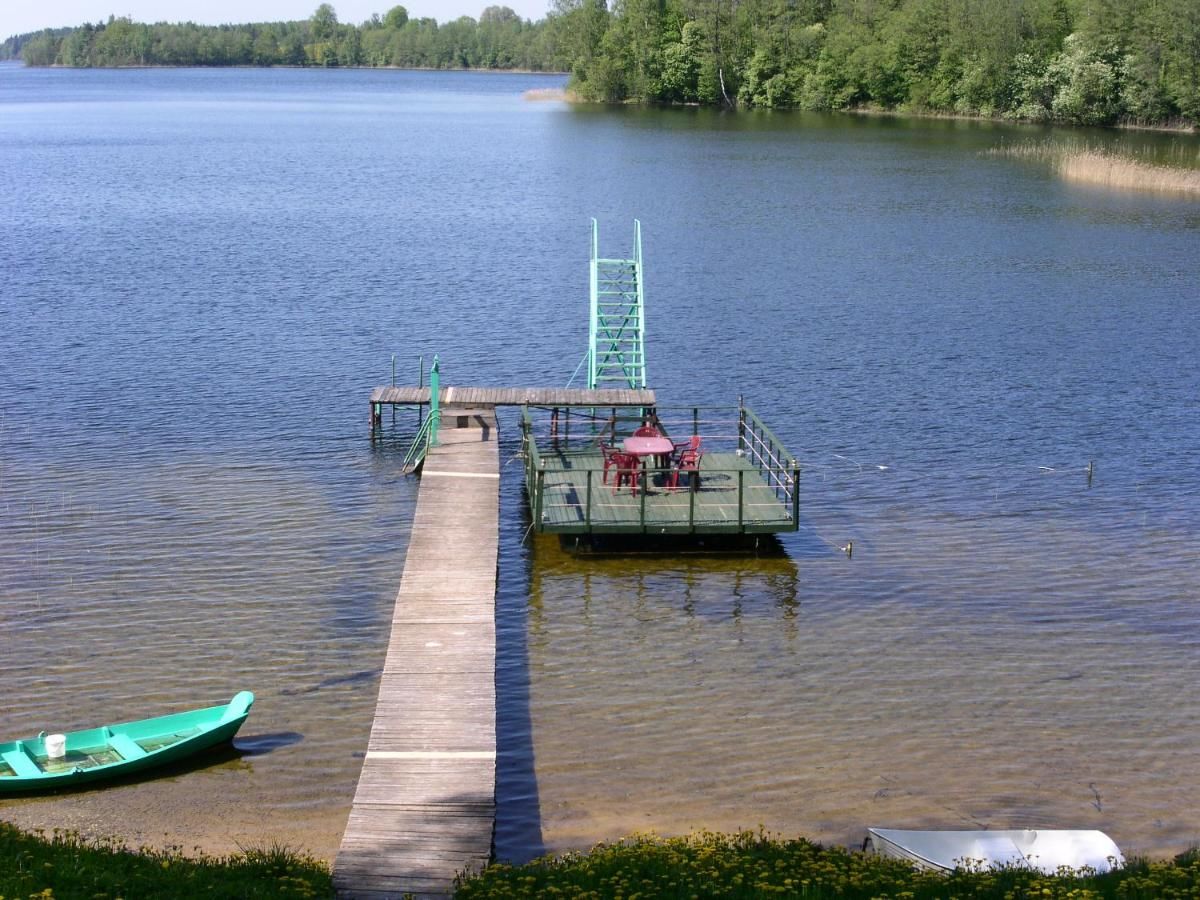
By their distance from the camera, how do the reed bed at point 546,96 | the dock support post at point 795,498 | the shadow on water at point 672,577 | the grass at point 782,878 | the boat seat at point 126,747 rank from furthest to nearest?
the reed bed at point 546,96 → the dock support post at point 795,498 → the shadow on water at point 672,577 → the boat seat at point 126,747 → the grass at point 782,878

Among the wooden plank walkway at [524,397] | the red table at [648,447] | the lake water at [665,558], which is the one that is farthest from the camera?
the wooden plank walkway at [524,397]

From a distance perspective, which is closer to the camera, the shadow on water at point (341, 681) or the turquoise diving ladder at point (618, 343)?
the shadow on water at point (341, 681)

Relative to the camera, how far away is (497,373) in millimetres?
44156

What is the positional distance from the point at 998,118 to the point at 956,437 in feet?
360

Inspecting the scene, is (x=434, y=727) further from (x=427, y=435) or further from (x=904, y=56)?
(x=904, y=56)

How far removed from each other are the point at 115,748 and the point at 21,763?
123 centimetres

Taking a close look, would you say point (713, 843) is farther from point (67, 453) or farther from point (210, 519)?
point (67, 453)

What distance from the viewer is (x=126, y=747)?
65.3ft

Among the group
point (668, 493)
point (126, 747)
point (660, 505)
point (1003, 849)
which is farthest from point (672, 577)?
point (1003, 849)

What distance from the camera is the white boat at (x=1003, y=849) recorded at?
1639 cm

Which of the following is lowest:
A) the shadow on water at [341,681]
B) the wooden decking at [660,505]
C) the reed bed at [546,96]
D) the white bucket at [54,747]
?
the shadow on water at [341,681]

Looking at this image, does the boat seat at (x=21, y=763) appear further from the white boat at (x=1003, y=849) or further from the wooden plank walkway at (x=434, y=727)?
the white boat at (x=1003, y=849)

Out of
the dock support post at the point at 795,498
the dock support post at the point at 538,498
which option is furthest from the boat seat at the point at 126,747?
the dock support post at the point at 795,498

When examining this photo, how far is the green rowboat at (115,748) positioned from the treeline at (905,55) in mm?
117683
